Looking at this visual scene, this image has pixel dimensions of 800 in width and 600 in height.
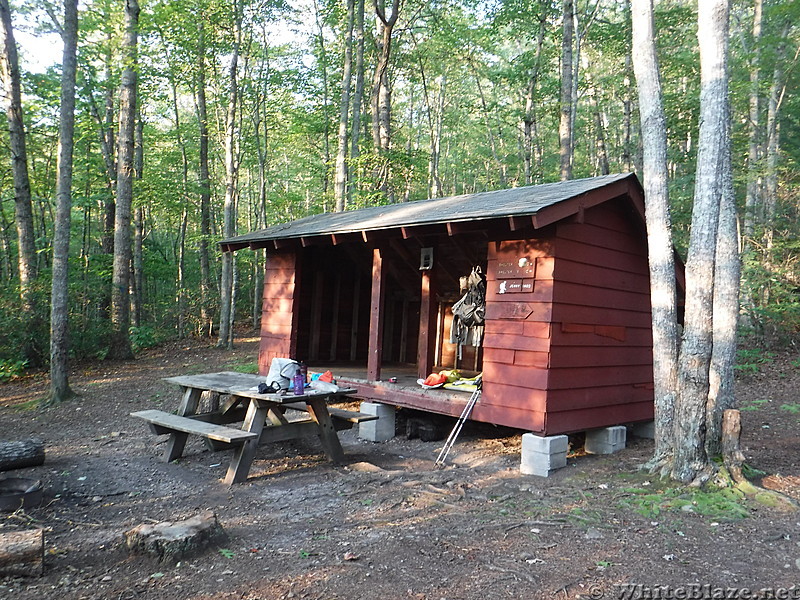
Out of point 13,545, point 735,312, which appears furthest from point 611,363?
point 13,545

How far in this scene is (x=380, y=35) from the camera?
1552 centimetres

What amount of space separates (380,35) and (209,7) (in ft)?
15.5

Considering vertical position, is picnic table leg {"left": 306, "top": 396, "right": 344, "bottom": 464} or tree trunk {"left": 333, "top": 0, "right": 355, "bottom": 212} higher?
tree trunk {"left": 333, "top": 0, "right": 355, "bottom": 212}

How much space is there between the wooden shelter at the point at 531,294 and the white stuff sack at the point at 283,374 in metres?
2.00

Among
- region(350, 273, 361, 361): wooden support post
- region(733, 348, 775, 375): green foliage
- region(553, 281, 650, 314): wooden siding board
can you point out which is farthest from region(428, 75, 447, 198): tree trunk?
region(553, 281, 650, 314): wooden siding board

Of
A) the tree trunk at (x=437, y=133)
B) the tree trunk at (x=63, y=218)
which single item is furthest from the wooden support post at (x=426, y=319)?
the tree trunk at (x=437, y=133)

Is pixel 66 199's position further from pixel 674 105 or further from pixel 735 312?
pixel 674 105

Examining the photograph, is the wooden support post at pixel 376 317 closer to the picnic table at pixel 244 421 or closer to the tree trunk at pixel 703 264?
the picnic table at pixel 244 421

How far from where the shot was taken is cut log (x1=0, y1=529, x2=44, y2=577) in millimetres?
3271

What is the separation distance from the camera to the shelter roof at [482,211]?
5883 mm

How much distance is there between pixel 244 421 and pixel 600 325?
14.4ft

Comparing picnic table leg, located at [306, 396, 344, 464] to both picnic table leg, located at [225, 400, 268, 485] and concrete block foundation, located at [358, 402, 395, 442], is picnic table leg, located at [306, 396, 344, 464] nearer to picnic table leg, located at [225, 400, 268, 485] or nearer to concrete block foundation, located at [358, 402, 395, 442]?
picnic table leg, located at [225, 400, 268, 485]

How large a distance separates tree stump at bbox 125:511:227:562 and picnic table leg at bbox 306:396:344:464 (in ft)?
7.81

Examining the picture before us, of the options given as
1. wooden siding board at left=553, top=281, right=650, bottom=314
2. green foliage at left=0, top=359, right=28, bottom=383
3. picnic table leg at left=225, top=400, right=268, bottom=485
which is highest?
wooden siding board at left=553, top=281, right=650, bottom=314
